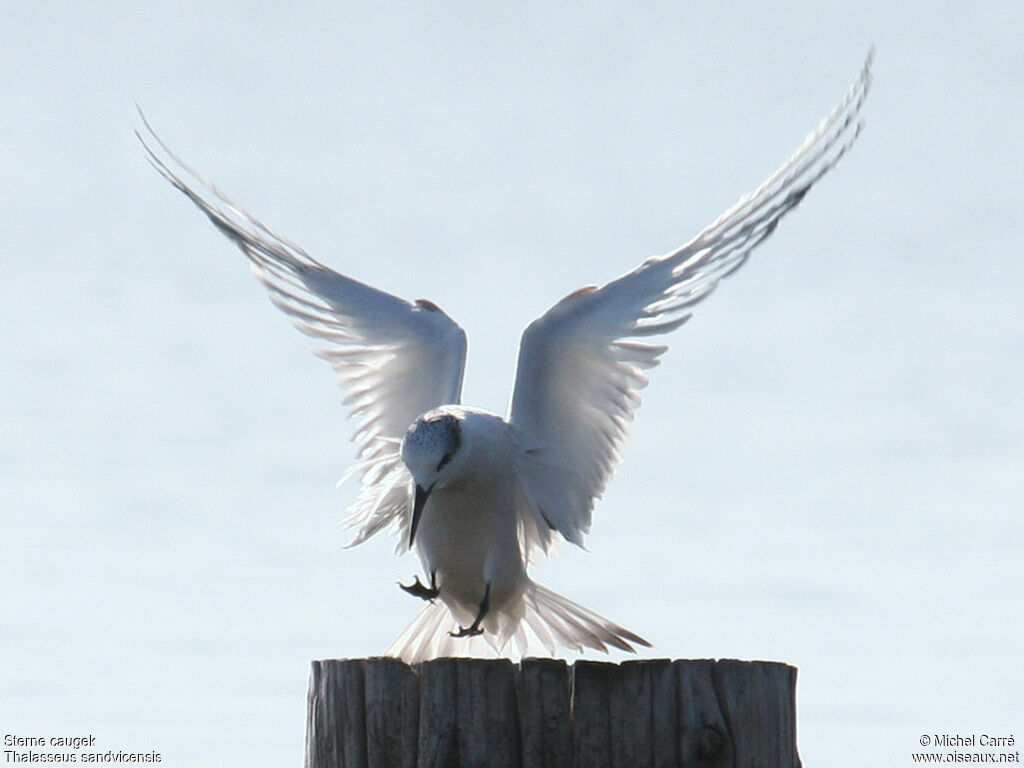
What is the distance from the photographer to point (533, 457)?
8773mm

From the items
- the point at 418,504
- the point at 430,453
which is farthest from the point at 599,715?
the point at 418,504

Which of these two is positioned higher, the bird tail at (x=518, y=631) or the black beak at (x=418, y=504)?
the black beak at (x=418, y=504)

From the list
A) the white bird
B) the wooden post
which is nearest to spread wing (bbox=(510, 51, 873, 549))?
the white bird

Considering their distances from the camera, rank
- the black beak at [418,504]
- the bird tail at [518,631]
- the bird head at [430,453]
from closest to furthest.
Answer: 1. the bird head at [430,453]
2. the black beak at [418,504]
3. the bird tail at [518,631]

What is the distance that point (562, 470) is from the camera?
8.79 meters

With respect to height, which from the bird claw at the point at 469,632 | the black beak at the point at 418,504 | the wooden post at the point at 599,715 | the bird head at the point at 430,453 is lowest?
the wooden post at the point at 599,715

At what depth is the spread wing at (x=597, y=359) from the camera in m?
8.39

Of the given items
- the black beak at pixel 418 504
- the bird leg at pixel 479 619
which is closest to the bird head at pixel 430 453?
the black beak at pixel 418 504

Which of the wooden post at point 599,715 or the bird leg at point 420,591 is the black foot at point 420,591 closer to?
the bird leg at point 420,591

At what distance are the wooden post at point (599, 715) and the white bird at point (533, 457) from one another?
3.16 metres

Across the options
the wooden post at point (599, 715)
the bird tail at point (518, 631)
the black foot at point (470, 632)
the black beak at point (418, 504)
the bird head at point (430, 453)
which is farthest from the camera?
the bird tail at point (518, 631)

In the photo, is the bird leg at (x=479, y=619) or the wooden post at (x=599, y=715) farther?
the bird leg at (x=479, y=619)

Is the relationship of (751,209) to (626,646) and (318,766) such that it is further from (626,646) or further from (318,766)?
(318,766)

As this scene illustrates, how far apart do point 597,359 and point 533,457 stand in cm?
65
